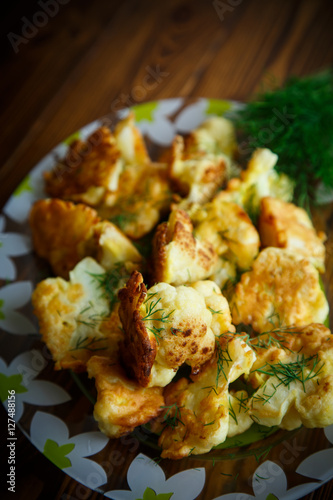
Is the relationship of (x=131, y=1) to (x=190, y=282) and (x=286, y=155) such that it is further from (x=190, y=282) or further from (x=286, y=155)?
(x=190, y=282)

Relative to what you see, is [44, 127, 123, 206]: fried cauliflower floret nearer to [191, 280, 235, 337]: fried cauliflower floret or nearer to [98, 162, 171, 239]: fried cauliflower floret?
[98, 162, 171, 239]: fried cauliflower floret

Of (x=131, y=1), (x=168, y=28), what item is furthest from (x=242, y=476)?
(x=131, y=1)

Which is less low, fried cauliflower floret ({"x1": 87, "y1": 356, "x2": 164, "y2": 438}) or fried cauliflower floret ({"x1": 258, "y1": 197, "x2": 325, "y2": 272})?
fried cauliflower floret ({"x1": 87, "y1": 356, "x2": 164, "y2": 438})

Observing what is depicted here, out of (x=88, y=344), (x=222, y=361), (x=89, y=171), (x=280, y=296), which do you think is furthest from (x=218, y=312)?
(x=89, y=171)

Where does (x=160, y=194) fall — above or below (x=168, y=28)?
below

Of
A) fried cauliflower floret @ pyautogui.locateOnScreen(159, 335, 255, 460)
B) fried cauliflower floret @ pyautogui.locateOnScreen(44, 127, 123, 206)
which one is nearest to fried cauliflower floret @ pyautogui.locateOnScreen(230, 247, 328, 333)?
fried cauliflower floret @ pyautogui.locateOnScreen(159, 335, 255, 460)

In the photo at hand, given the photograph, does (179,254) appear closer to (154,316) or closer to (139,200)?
(154,316)
